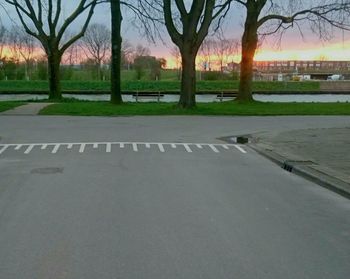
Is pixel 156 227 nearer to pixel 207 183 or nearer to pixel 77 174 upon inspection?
pixel 207 183

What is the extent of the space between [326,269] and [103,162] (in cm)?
762

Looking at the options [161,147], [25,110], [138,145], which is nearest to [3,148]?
[138,145]

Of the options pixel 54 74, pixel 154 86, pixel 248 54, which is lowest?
pixel 154 86

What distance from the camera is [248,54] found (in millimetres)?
38125

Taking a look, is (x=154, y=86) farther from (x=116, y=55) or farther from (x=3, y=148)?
(x=3, y=148)

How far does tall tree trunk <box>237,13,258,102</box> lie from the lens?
3747 centimetres

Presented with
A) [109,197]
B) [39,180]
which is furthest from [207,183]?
[39,180]

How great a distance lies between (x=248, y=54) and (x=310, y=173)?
28.0m

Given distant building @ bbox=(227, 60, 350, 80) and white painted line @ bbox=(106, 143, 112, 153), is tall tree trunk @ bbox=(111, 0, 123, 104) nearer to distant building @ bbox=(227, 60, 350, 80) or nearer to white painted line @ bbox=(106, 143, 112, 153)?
Answer: white painted line @ bbox=(106, 143, 112, 153)

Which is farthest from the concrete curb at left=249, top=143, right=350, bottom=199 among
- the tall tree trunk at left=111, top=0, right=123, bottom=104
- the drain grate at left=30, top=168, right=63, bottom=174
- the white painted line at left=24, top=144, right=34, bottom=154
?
the tall tree trunk at left=111, top=0, right=123, bottom=104

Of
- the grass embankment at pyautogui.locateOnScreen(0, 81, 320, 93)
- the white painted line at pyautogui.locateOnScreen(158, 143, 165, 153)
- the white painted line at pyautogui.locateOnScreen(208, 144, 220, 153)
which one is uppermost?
the white painted line at pyautogui.locateOnScreen(158, 143, 165, 153)

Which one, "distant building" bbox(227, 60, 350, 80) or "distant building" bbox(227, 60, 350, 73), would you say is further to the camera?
"distant building" bbox(227, 60, 350, 73)

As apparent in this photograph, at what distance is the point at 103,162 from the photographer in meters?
12.4

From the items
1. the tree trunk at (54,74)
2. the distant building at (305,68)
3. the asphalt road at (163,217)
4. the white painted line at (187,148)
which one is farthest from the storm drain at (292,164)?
the distant building at (305,68)
